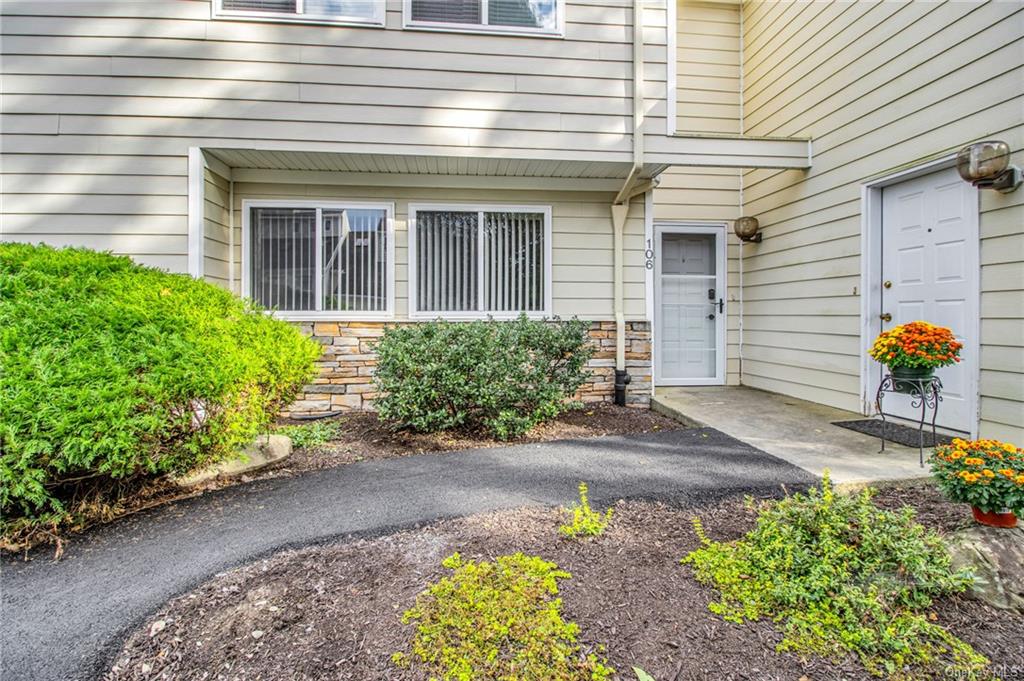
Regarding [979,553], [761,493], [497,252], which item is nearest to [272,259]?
[497,252]

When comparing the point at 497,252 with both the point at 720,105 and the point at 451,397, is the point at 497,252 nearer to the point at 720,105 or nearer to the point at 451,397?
the point at 451,397

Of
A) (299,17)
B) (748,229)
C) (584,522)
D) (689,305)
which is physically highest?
(299,17)

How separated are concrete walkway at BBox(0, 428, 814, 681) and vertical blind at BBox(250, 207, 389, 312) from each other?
2.34 meters

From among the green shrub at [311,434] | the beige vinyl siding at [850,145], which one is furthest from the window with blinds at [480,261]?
the beige vinyl siding at [850,145]

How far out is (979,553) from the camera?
203 centimetres

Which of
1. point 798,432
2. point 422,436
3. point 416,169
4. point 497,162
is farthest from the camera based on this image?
point 416,169

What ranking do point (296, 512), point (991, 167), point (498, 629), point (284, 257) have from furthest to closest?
point (284, 257) → point (991, 167) → point (296, 512) → point (498, 629)

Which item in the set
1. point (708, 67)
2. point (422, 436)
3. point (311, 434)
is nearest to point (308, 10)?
point (311, 434)

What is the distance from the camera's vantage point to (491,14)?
473cm

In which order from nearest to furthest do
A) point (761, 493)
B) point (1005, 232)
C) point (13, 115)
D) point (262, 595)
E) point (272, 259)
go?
point (262, 595)
point (761, 493)
point (1005, 232)
point (13, 115)
point (272, 259)

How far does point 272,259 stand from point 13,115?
2.30 metres

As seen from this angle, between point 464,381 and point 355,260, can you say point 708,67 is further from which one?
point 464,381

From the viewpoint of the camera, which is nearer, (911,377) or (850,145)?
(911,377)

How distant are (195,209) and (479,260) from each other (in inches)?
103
